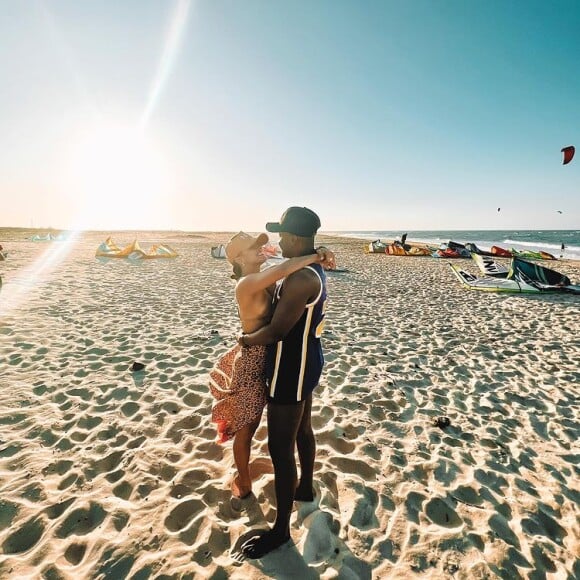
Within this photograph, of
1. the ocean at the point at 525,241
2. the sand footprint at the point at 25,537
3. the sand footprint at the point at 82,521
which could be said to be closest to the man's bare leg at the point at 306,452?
the sand footprint at the point at 82,521

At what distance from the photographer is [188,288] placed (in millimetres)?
12680

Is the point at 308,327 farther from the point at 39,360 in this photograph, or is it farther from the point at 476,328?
the point at 476,328

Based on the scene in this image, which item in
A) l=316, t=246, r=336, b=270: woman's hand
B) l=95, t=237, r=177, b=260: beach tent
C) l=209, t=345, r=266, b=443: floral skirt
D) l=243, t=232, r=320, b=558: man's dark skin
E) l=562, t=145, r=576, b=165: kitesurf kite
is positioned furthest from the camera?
l=95, t=237, r=177, b=260: beach tent

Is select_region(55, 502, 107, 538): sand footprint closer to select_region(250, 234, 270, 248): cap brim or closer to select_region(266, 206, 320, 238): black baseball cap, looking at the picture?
select_region(250, 234, 270, 248): cap brim

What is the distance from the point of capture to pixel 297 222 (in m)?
2.12

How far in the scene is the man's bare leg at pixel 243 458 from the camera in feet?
8.85

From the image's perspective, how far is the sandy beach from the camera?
2.44 metres

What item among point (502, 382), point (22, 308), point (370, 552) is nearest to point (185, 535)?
point (370, 552)

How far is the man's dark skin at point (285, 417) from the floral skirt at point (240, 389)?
0.27 m

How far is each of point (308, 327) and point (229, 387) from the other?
2.97ft

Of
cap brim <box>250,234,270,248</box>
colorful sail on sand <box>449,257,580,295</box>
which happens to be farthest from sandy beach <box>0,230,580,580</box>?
colorful sail on sand <box>449,257,580,295</box>

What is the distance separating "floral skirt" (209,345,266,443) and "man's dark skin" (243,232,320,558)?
27 centimetres

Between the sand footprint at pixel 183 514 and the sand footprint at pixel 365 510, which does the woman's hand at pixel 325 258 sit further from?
the sand footprint at pixel 183 514

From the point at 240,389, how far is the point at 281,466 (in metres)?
0.62
